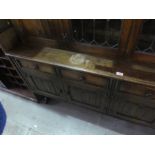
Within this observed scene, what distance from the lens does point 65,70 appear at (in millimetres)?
1286

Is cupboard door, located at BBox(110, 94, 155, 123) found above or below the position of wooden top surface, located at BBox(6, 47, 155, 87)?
below

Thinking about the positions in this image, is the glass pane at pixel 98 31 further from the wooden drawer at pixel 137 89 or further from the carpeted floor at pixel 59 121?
the carpeted floor at pixel 59 121

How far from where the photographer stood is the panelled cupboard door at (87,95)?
1.34m

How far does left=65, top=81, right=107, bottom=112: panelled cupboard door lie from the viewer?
1.34 m

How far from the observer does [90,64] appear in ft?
3.99

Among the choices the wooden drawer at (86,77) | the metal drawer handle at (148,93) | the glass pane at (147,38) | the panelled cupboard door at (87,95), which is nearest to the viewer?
the glass pane at (147,38)

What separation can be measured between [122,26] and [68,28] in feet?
1.56

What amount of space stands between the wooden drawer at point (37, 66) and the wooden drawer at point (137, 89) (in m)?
0.69

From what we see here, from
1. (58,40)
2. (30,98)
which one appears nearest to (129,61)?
(58,40)

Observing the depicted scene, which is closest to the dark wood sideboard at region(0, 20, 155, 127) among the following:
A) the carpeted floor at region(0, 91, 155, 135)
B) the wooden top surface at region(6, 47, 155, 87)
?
the wooden top surface at region(6, 47, 155, 87)

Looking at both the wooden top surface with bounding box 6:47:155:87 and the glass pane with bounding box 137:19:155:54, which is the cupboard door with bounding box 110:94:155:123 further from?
the glass pane with bounding box 137:19:155:54

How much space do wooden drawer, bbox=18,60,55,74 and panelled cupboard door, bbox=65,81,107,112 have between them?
0.73ft

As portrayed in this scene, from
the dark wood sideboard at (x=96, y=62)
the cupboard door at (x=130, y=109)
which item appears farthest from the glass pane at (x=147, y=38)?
the cupboard door at (x=130, y=109)

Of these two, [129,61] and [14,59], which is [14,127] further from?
[129,61]
